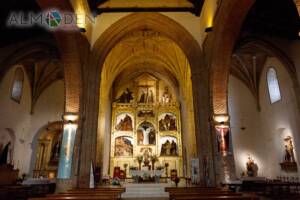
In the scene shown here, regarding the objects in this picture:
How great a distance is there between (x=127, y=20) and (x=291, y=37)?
30.1 ft

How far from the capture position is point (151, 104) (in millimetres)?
22203

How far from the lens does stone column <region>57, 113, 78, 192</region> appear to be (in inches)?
380

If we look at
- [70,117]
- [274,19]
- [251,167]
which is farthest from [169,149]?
[274,19]

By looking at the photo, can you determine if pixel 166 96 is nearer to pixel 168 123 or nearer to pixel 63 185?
pixel 168 123

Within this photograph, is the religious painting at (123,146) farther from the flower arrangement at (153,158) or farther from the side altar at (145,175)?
the side altar at (145,175)

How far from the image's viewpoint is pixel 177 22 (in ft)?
43.0

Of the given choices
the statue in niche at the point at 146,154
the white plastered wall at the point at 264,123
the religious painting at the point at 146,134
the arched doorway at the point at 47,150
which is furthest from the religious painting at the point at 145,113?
the white plastered wall at the point at 264,123

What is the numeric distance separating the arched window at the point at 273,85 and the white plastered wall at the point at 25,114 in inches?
622

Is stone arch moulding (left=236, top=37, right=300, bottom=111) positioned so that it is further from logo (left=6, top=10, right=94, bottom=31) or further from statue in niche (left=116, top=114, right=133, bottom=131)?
statue in niche (left=116, top=114, right=133, bottom=131)

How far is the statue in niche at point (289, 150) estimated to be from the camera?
44.2ft

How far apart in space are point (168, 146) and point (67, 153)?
40.4 feet

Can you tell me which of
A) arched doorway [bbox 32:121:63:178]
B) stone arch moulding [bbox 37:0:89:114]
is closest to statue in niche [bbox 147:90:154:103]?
arched doorway [bbox 32:121:63:178]

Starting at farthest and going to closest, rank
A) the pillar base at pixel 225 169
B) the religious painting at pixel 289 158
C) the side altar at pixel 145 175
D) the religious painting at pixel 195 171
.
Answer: the side altar at pixel 145 175 < the religious painting at pixel 289 158 < the religious painting at pixel 195 171 < the pillar base at pixel 225 169

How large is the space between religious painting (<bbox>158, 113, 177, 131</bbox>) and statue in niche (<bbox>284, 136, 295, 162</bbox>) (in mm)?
9588
